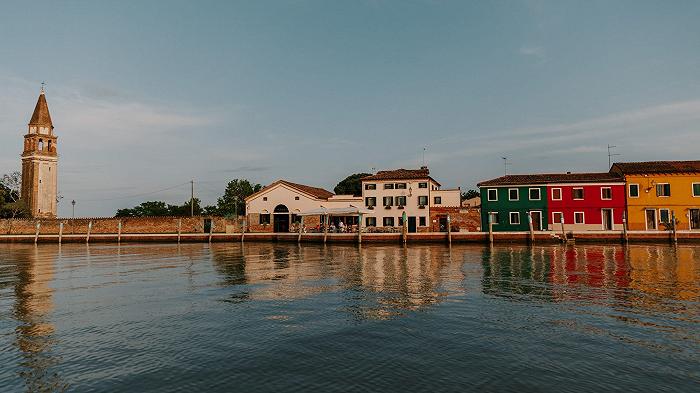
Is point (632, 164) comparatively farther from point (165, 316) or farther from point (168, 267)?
point (165, 316)

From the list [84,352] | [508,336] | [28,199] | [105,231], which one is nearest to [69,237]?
[105,231]

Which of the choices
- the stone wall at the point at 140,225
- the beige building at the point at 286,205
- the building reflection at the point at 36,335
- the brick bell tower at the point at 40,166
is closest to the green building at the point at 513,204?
the beige building at the point at 286,205

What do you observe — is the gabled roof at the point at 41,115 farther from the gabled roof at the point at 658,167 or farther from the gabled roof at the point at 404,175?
the gabled roof at the point at 658,167

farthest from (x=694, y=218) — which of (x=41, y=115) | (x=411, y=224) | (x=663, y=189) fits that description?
(x=41, y=115)

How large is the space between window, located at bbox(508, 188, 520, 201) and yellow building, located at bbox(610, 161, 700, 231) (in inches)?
430

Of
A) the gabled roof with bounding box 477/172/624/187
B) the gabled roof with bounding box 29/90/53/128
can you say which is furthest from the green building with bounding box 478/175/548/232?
the gabled roof with bounding box 29/90/53/128

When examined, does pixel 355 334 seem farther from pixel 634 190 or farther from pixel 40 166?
pixel 40 166

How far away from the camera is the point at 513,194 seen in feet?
158

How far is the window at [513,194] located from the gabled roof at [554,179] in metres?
0.77

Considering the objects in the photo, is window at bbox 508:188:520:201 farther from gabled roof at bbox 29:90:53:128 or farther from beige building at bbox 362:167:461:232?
gabled roof at bbox 29:90:53:128

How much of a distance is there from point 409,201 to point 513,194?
1190 cm

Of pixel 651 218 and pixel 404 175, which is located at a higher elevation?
pixel 404 175

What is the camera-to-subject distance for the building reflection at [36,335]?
737 cm

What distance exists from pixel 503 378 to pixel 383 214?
4632cm
